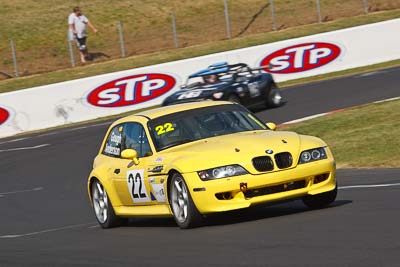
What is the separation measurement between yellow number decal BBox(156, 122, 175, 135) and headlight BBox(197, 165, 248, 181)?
1279 mm

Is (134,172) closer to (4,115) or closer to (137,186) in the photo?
(137,186)

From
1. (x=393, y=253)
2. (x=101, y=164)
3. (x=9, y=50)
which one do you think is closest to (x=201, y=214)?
(x=101, y=164)

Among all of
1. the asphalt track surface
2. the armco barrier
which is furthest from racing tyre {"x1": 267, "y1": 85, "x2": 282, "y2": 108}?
the asphalt track surface

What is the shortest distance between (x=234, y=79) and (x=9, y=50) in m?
17.2

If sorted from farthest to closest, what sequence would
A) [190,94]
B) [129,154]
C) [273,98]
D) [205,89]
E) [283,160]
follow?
1. [273,98]
2. [205,89]
3. [190,94]
4. [129,154]
5. [283,160]

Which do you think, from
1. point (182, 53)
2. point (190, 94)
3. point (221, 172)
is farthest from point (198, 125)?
point (182, 53)

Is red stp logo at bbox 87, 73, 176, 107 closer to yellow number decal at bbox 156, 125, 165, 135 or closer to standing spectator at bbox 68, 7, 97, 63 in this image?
standing spectator at bbox 68, 7, 97, 63

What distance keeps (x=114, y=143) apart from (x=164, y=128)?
41.3 inches

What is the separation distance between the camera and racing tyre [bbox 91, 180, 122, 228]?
11.9 metres

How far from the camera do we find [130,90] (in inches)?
1261

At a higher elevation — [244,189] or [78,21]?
[78,21]

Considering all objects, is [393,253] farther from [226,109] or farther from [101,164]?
[101,164]

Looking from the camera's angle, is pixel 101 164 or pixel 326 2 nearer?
pixel 101 164

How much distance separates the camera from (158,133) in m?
11.2
